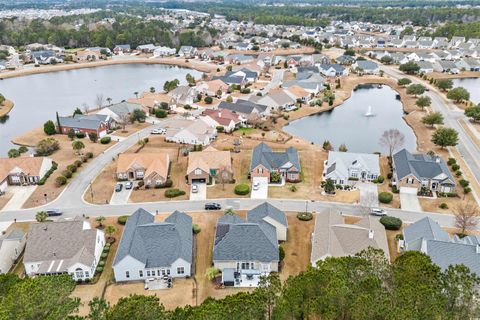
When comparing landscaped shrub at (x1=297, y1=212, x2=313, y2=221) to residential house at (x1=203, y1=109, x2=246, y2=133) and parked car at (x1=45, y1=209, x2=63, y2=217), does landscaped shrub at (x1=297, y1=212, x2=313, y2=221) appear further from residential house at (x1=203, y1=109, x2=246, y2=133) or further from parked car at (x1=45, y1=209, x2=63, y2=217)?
residential house at (x1=203, y1=109, x2=246, y2=133)

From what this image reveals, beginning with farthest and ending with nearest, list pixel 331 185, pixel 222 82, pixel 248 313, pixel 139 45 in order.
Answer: pixel 139 45 → pixel 222 82 → pixel 331 185 → pixel 248 313

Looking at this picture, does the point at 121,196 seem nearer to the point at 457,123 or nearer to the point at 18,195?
the point at 18,195

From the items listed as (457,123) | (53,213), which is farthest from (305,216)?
(457,123)

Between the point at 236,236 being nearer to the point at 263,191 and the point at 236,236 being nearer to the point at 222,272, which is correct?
the point at 222,272

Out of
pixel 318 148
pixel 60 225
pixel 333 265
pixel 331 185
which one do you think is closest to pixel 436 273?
pixel 333 265

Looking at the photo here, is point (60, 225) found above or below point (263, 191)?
above

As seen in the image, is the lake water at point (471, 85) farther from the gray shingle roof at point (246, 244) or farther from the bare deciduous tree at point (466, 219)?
the gray shingle roof at point (246, 244)

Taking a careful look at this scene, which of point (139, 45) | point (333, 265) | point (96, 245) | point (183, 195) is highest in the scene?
point (333, 265)
